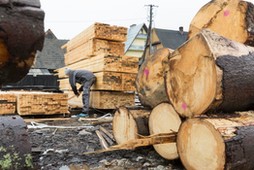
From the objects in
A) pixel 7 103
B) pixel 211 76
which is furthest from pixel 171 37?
pixel 211 76

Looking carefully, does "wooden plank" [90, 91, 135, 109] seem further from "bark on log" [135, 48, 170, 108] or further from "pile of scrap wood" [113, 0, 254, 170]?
"pile of scrap wood" [113, 0, 254, 170]

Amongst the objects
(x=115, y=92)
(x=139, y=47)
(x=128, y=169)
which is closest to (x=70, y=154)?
(x=128, y=169)

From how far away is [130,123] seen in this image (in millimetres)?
3703

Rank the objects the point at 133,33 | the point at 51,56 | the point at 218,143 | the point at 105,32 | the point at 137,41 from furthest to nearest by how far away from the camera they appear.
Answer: the point at 133,33
the point at 137,41
the point at 51,56
the point at 105,32
the point at 218,143

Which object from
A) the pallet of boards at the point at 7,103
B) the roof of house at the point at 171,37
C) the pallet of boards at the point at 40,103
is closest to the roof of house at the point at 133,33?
the roof of house at the point at 171,37

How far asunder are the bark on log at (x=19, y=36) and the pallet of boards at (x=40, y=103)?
19.8ft

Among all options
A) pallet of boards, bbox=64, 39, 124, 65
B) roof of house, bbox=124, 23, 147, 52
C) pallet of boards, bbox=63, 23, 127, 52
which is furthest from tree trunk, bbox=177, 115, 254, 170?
roof of house, bbox=124, 23, 147, 52

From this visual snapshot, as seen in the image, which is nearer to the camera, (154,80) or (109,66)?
(154,80)

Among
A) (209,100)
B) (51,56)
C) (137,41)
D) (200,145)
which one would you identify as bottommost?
(200,145)

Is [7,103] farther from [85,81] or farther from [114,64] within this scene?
[114,64]

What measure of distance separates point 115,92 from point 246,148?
18.5ft

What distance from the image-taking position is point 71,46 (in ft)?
35.1

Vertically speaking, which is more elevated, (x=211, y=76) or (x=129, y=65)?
(x=129, y=65)

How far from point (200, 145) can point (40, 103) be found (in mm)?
4877
